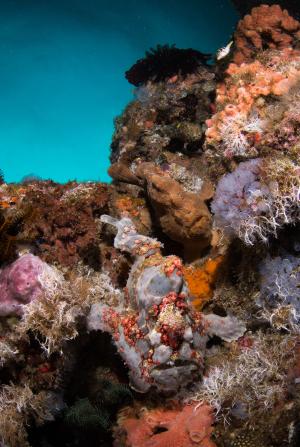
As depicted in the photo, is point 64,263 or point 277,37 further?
point 277,37

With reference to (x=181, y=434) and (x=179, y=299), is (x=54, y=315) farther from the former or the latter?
(x=181, y=434)

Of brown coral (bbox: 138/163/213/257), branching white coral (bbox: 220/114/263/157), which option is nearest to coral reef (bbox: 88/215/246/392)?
brown coral (bbox: 138/163/213/257)

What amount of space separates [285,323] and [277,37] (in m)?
5.90

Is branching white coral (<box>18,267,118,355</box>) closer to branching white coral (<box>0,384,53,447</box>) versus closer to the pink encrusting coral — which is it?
branching white coral (<box>0,384,53,447</box>)

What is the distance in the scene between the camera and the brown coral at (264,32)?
7.04 meters

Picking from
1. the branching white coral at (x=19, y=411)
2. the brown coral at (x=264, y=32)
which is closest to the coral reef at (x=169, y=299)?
the branching white coral at (x=19, y=411)

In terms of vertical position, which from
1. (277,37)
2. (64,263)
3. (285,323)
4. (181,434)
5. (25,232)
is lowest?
(181,434)

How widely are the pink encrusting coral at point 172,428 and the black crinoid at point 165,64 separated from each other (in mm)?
6814

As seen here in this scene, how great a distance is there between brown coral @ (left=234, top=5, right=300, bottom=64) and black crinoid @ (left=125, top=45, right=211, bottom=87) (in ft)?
3.25

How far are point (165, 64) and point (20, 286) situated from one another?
630 centimetres

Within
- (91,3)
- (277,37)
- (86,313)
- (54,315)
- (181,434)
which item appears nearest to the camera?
(181,434)

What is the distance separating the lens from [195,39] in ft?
74.0

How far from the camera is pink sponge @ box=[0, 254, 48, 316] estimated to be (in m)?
4.25

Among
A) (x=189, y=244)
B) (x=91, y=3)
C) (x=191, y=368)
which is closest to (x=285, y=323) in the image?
(x=191, y=368)
